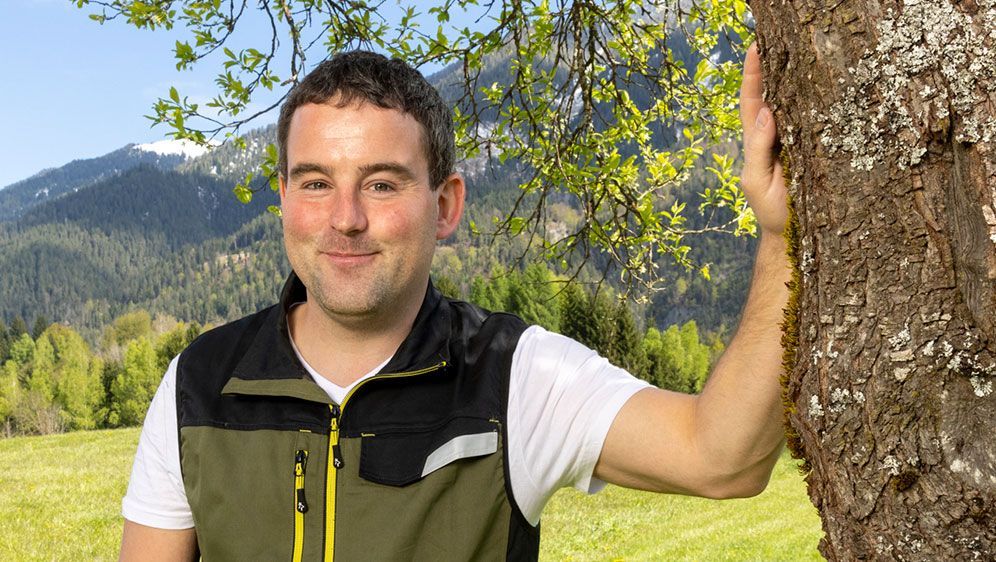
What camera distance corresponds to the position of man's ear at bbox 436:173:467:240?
2666mm

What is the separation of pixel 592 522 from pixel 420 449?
1085 centimetres

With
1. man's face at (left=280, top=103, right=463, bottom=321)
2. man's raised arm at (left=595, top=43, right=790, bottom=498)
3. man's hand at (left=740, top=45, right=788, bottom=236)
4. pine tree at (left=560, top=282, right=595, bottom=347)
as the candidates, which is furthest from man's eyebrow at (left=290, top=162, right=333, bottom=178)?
pine tree at (left=560, top=282, right=595, bottom=347)

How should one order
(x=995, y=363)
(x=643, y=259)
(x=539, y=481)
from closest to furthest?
(x=995, y=363)
(x=539, y=481)
(x=643, y=259)

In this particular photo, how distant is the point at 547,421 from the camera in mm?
2334

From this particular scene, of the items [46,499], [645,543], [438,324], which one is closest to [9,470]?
[46,499]

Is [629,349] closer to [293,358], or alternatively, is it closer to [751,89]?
[293,358]

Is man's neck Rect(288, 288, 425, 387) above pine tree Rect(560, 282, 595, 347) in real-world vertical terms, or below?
above

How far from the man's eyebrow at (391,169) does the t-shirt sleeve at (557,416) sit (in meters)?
0.62

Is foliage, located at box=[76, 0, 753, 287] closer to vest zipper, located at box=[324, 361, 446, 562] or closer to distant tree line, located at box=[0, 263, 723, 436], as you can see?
vest zipper, located at box=[324, 361, 446, 562]

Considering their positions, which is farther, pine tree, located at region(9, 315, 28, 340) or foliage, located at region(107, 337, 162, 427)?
pine tree, located at region(9, 315, 28, 340)

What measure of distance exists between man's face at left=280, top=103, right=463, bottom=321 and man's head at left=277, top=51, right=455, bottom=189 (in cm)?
4

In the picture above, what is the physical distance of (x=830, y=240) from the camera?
150 cm

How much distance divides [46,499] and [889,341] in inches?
572

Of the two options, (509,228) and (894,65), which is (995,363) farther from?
(509,228)
